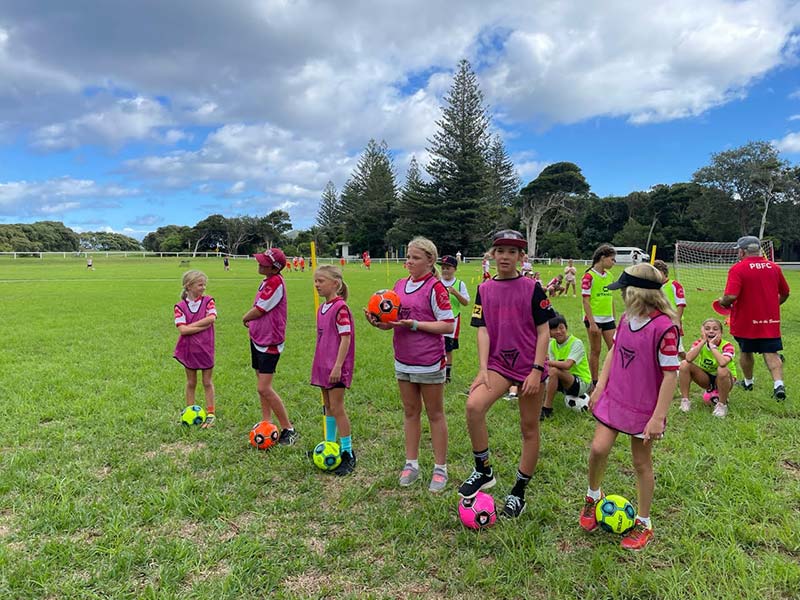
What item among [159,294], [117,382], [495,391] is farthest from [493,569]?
[159,294]

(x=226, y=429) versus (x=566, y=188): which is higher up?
(x=566, y=188)

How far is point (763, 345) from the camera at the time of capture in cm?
602

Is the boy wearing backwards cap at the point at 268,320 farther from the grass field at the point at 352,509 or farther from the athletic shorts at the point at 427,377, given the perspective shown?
the athletic shorts at the point at 427,377

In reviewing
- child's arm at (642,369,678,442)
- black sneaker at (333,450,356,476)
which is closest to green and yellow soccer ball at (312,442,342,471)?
black sneaker at (333,450,356,476)

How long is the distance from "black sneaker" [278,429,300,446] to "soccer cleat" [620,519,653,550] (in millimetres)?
3108

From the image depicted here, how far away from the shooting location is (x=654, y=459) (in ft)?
14.4

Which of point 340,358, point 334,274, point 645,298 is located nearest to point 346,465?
point 340,358

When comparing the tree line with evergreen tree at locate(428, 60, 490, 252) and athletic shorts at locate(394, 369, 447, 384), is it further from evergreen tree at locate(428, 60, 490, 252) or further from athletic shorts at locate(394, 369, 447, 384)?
athletic shorts at locate(394, 369, 447, 384)

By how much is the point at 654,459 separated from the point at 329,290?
11.2ft

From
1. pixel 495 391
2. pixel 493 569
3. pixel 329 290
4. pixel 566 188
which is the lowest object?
pixel 493 569

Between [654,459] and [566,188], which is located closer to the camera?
[654,459]

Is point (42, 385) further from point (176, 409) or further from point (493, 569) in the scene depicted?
point (493, 569)

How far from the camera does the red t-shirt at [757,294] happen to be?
5.95 meters

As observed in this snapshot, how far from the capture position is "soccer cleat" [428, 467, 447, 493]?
3914mm
